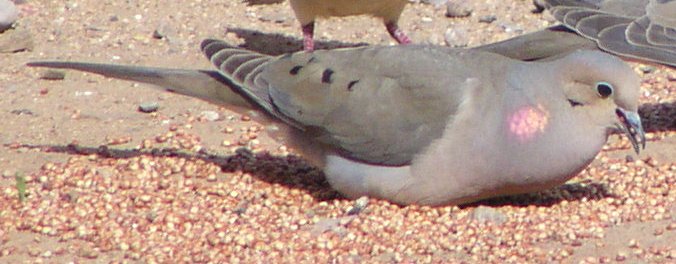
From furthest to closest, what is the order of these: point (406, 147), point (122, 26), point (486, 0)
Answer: point (486, 0) → point (122, 26) → point (406, 147)

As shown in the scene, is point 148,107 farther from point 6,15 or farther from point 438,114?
point 438,114

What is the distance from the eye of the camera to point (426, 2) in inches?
360

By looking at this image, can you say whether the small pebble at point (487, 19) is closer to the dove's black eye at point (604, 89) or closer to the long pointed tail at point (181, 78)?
the long pointed tail at point (181, 78)

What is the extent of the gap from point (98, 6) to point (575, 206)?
173 inches

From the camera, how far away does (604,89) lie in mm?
5203

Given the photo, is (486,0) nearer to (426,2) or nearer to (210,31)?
(426,2)

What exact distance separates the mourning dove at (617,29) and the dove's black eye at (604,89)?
4.18ft

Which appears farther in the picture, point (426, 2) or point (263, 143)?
point (426, 2)

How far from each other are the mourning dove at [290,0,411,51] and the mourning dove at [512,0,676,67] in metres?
1.16

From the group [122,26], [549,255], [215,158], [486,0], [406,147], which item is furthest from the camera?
[486,0]

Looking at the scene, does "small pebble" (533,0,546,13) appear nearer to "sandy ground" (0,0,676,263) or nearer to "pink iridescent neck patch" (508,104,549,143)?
"sandy ground" (0,0,676,263)

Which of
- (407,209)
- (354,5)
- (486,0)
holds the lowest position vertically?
(486,0)

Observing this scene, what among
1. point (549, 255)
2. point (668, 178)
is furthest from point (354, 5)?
point (549, 255)

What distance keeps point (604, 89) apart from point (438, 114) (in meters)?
0.64
